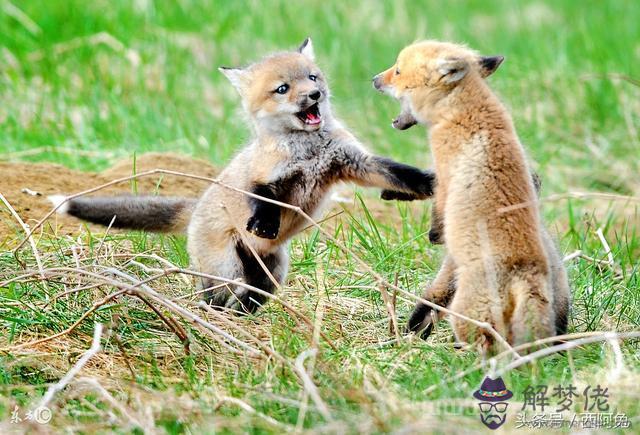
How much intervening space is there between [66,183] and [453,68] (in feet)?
11.7

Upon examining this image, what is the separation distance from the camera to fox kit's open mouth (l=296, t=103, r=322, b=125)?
19.9ft

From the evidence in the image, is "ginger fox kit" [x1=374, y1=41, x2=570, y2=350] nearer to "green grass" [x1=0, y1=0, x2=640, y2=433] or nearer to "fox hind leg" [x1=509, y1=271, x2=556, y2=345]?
"fox hind leg" [x1=509, y1=271, x2=556, y2=345]

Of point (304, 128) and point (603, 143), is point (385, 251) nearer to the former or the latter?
point (304, 128)

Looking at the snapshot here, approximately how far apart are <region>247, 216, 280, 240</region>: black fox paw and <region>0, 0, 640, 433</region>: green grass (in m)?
0.41

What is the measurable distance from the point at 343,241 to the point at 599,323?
177 cm

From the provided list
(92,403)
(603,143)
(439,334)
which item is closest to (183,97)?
(603,143)

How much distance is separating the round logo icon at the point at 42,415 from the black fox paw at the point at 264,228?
6.53 ft

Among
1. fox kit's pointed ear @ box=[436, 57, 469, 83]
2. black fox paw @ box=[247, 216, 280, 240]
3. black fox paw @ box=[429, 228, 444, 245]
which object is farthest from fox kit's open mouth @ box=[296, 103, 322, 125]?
fox kit's pointed ear @ box=[436, 57, 469, 83]

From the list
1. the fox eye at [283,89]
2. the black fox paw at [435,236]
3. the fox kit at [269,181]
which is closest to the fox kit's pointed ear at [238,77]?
the fox kit at [269,181]

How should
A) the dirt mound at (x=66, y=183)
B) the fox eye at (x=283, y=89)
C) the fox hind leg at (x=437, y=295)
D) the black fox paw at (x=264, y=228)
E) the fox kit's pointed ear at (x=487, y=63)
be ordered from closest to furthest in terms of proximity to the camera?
the fox hind leg at (x=437, y=295) < the fox kit's pointed ear at (x=487, y=63) < the black fox paw at (x=264, y=228) < the fox eye at (x=283, y=89) < the dirt mound at (x=66, y=183)

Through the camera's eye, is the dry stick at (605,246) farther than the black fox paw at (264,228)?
Yes

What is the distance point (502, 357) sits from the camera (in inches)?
176

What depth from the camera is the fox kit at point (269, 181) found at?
19.6ft
